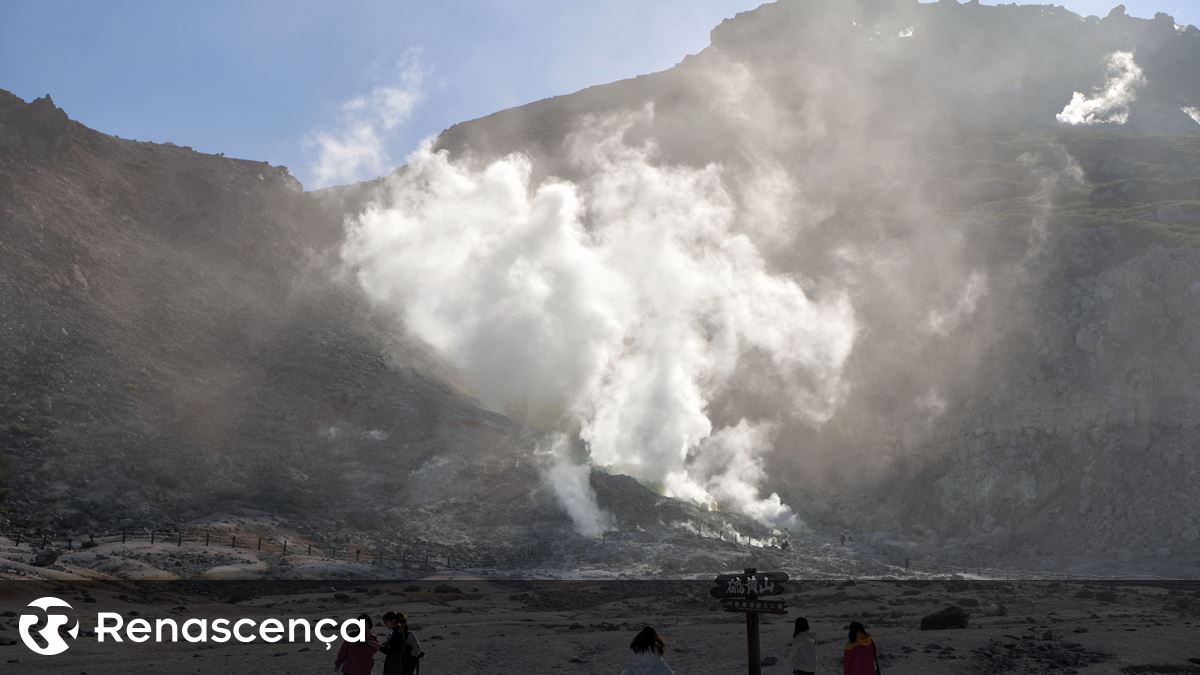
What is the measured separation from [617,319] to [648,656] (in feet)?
326

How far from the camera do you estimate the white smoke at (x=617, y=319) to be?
330 feet

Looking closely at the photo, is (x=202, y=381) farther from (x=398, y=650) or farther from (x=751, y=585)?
(x=751, y=585)

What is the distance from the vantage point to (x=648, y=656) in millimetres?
13234

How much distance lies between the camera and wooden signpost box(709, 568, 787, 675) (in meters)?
16.6

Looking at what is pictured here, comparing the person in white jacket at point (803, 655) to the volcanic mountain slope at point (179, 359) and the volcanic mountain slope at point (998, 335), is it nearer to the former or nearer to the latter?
the volcanic mountain slope at point (179, 359)

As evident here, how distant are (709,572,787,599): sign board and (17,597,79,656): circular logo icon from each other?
20.1 meters

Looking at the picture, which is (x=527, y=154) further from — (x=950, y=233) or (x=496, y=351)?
(x=950, y=233)

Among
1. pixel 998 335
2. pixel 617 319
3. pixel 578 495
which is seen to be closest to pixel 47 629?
pixel 578 495

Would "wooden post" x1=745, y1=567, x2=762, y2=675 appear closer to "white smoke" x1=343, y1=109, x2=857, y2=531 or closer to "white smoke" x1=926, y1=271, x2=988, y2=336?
"white smoke" x1=343, y1=109, x2=857, y2=531

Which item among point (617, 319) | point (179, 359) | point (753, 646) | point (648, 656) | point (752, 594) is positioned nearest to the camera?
point (648, 656)

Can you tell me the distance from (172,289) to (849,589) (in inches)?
2656

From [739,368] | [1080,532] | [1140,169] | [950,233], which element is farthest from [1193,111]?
[1080,532]

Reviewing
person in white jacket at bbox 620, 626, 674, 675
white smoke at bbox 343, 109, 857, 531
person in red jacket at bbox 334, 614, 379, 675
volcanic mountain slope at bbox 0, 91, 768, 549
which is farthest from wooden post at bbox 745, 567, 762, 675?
white smoke at bbox 343, 109, 857, 531

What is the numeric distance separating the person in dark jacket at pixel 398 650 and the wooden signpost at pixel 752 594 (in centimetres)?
498
